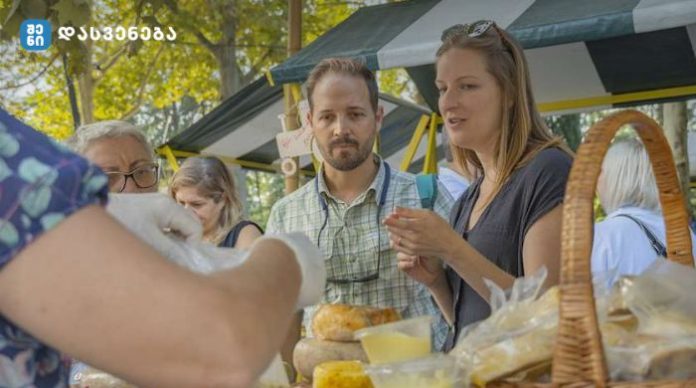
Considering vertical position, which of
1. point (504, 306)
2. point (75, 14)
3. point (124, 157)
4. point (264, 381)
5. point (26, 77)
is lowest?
point (264, 381)

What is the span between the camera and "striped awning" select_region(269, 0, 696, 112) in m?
3.83

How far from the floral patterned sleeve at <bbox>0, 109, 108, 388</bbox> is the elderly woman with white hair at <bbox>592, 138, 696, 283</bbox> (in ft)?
8.26

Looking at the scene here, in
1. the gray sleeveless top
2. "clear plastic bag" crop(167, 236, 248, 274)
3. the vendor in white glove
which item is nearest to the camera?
the vendor in white glove

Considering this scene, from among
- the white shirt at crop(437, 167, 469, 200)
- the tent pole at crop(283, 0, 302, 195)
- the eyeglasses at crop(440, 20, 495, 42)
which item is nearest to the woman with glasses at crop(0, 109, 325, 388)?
the eyeglasses at crop(440, 20, 495, 42)

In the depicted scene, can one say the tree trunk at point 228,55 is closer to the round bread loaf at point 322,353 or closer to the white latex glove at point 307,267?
the round bread loaf at point 322,353

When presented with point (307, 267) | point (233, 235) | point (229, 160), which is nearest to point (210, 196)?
point (233, 235)

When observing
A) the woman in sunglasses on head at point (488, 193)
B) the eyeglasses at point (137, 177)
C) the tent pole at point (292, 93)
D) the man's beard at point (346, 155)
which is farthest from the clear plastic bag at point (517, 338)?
the tent pole at point (292, 93)

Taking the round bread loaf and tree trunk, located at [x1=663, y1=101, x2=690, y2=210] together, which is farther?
tree trunk, located at [x1=663, y1=101, x2=690, y2=210]

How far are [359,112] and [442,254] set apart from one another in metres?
1.32

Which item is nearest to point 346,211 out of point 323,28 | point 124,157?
point 124,157

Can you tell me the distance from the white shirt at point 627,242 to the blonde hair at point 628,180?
2.2 inches

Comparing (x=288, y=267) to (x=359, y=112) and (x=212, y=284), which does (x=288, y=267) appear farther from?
(x=359, y=112)

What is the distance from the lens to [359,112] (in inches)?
123

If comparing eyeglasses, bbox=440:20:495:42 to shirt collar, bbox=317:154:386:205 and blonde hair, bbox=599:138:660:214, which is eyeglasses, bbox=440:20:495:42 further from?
blonde hair, bbox=599:138:660:214
